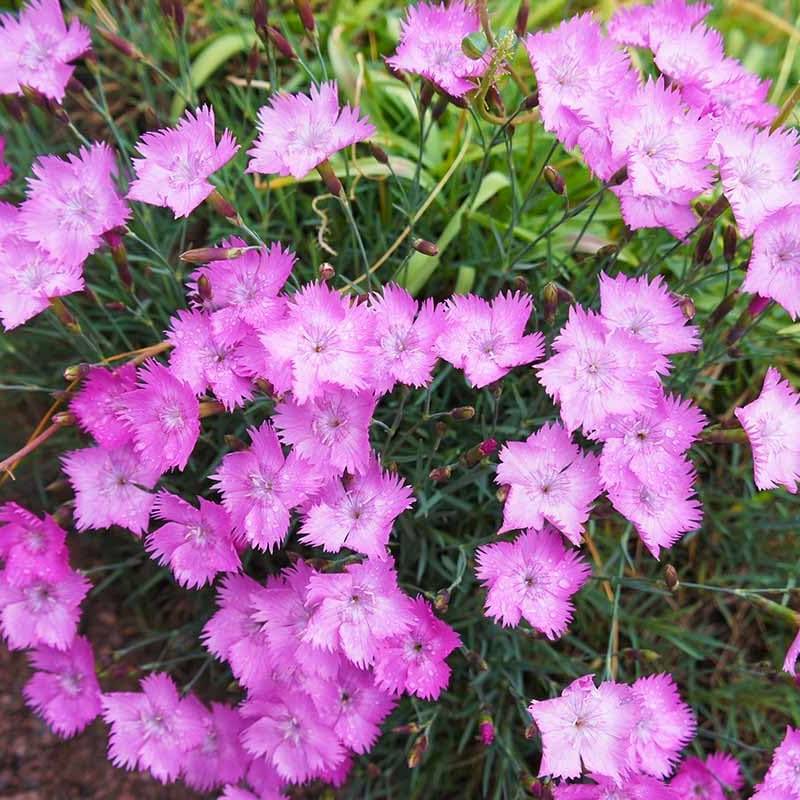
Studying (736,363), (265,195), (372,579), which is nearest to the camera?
(372,579)

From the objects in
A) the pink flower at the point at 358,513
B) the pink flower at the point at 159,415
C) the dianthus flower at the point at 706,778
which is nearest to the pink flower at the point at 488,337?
the pink flower at the point at 358,513

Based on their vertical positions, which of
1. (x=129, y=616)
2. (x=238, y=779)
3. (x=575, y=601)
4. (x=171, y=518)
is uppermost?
(x=171, y=518)

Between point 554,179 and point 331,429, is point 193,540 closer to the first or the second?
point 331,429

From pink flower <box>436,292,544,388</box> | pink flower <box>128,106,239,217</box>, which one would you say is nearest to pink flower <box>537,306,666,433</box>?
pink flower <box>436,292,544,388</box>

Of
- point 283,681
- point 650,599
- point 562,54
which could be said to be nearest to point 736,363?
point 650,599

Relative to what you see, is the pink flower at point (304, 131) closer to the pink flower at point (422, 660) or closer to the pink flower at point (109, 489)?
the pink flower at point (109, 489)

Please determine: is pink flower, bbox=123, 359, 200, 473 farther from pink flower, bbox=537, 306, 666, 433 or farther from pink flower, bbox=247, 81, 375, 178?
pink flower, bbox=537, 306, 666, 433

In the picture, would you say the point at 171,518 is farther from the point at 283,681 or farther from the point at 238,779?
the point at 238,779

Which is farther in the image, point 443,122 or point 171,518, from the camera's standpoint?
point 443,122
